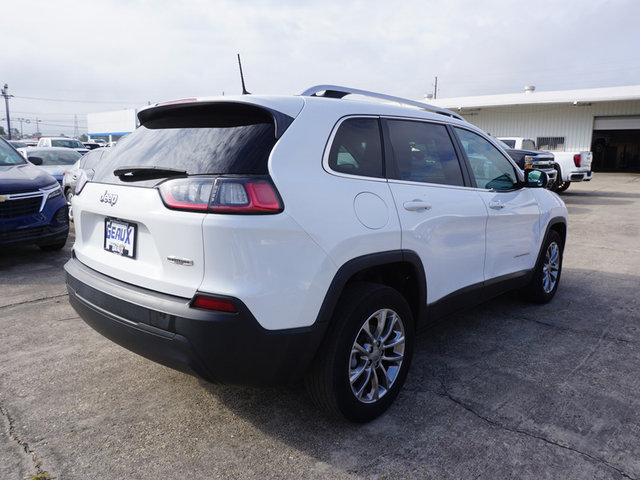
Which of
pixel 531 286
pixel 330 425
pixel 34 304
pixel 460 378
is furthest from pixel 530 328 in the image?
pixel 34 304

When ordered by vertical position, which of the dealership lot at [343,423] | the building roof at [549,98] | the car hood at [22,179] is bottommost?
the dealership lot at [343,423]

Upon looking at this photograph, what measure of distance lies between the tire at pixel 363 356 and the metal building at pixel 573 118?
28540 millimetres

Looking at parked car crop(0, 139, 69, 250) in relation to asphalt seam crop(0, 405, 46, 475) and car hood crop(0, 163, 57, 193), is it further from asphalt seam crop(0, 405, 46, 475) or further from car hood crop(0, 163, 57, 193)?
asphalt seam crop(0, 405, 46, 475)

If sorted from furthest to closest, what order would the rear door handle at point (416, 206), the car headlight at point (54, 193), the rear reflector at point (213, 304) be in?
the car headlight at point (54, 193)
the rear door handle at point (416, 206)
the rear reflector at point (213, 304)

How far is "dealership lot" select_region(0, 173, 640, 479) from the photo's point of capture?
2.42m

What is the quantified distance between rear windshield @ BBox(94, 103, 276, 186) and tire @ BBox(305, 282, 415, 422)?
2.89 ft

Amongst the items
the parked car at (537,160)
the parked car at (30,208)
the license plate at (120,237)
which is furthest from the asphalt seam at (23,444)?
the parked car at (537,160)

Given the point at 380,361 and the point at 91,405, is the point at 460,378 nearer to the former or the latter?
the point at 380,361

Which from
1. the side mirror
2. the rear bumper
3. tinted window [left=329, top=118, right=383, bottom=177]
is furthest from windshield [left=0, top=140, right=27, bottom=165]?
the side mirror

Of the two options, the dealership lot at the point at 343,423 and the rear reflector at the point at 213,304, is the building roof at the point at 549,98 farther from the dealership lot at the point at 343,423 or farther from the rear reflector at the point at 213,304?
the rear reflector at the point at 213,304

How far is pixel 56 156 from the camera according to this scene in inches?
488

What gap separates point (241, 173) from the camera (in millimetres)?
2285

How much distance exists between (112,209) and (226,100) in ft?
2.83

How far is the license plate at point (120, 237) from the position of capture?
2.57 metres
